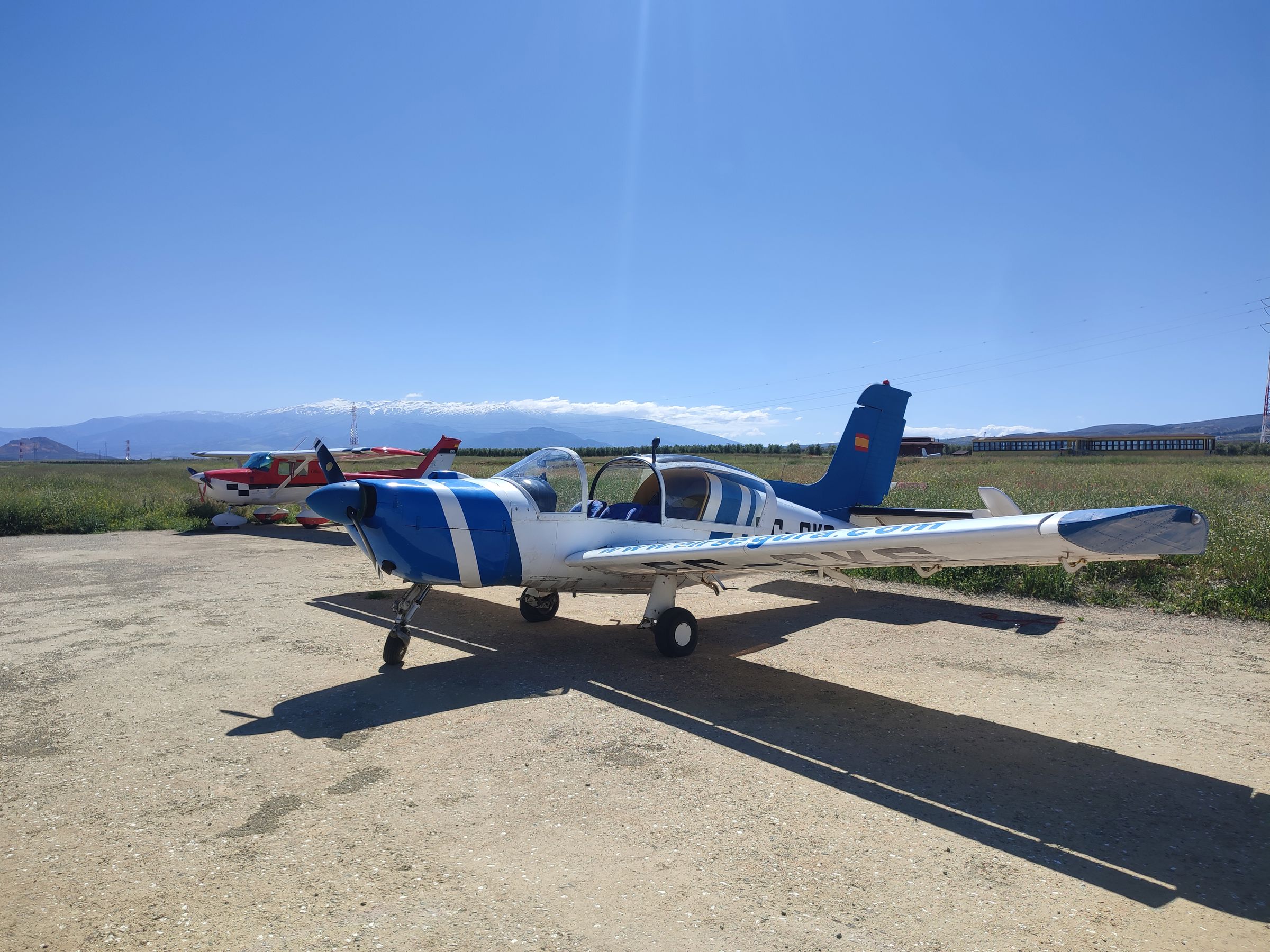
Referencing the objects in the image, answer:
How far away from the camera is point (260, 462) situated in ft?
70.1

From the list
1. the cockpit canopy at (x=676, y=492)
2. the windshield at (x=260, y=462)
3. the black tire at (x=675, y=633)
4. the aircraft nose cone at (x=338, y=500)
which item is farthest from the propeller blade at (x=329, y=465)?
the windshield at (x=260, y=462)

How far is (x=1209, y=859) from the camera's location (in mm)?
3617

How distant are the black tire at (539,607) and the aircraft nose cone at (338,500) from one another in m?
2.99

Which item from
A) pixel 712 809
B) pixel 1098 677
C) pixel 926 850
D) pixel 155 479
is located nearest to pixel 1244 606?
pixel 1098 677

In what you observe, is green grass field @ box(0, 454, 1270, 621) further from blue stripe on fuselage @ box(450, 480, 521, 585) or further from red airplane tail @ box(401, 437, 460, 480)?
red airplane tail @ box(401, 437, 460, 480)

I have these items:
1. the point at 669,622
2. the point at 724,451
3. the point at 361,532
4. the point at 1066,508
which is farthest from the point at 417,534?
the point at 724,451

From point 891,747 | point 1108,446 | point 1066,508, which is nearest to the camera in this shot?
point 891,747

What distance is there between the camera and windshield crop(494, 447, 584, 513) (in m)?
7.52

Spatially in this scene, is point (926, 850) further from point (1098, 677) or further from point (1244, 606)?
point (1244, 606)

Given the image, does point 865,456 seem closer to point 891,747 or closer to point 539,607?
point 539,607

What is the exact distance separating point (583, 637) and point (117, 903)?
17.8 ft

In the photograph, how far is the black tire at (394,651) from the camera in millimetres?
7012

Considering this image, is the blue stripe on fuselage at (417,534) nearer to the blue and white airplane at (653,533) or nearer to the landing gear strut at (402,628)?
the blue and white airplane at (653,533)

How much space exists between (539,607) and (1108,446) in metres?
106
